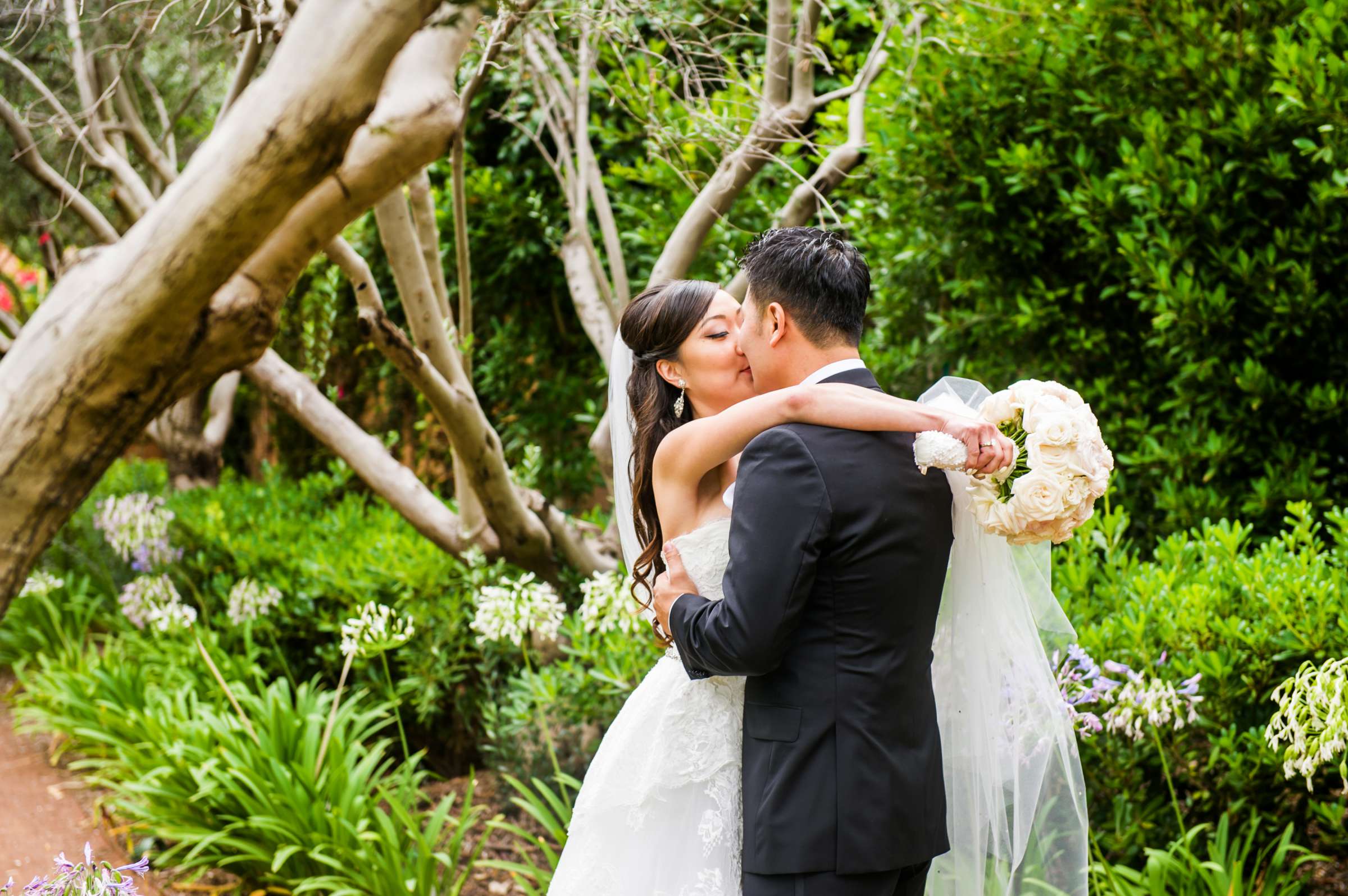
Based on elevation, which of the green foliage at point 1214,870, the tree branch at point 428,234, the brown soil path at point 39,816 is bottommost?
the green foliage at point 1214,870

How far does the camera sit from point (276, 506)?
7.17 metres

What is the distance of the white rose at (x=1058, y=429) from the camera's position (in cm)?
189

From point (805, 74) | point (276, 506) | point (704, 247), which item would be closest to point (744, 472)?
point (805, 74)

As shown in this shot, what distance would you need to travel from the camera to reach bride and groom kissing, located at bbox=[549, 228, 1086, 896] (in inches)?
75.5

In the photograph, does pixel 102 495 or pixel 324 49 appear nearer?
pixel 324 49

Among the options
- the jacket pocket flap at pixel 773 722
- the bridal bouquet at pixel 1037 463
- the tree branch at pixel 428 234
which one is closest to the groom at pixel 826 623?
the jacket pocket flap at pixel 773 722

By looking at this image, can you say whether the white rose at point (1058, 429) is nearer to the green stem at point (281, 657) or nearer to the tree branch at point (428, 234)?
the tree branch at point (428, 234)

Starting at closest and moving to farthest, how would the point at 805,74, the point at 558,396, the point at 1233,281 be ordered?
1. the point at 1233,281
2. the point at 805,74
3. the point at 558,396

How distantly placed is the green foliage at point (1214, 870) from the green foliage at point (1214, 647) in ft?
0.38

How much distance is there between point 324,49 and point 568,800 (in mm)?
3391

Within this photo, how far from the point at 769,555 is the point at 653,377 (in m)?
0.91

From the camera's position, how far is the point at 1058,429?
189 cm

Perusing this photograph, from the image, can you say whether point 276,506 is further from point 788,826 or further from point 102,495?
point 788,826

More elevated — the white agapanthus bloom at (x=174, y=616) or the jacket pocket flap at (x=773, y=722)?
the jacket pocket flap at (x=773, y=722)
